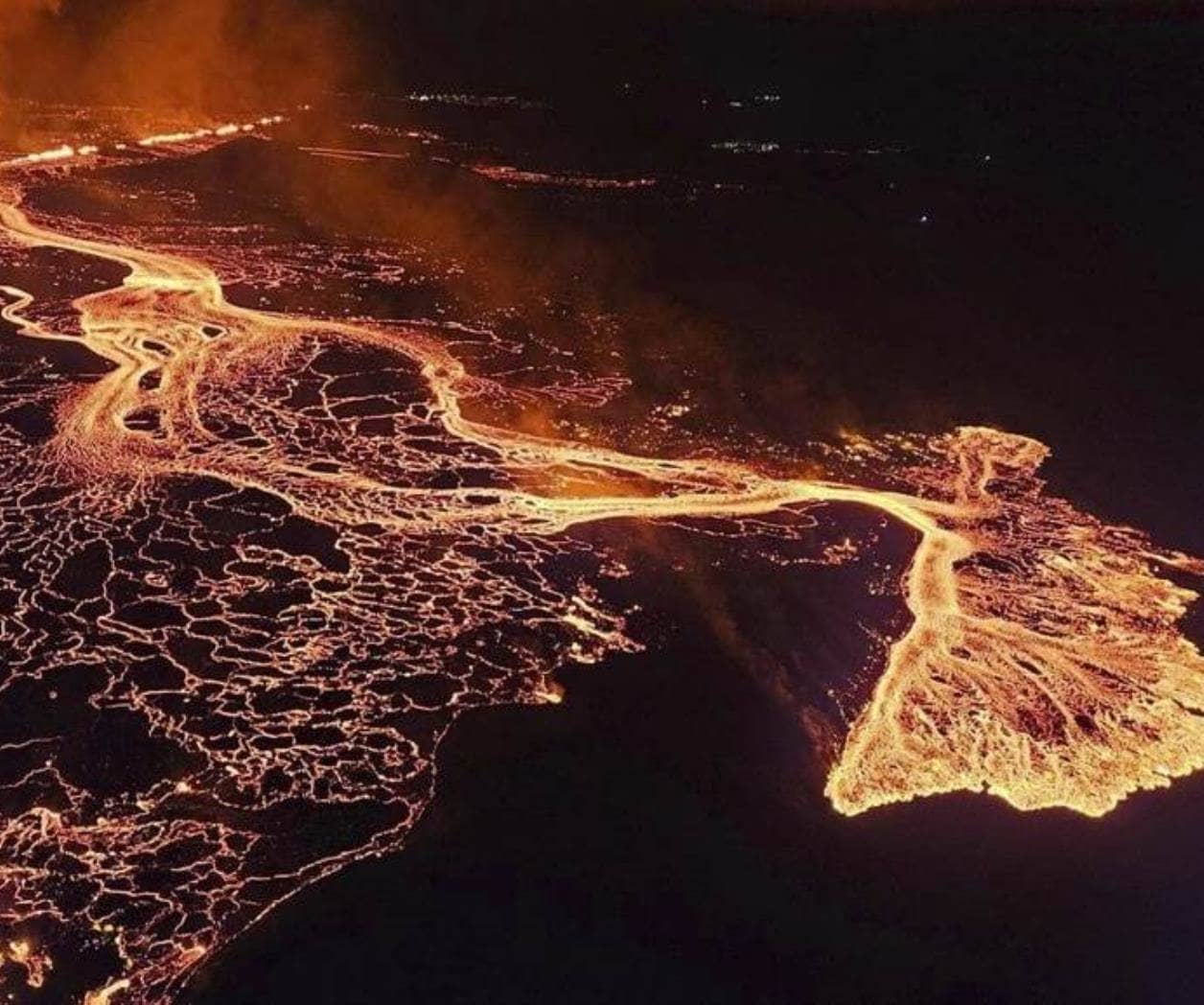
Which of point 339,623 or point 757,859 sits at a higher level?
point 339,623

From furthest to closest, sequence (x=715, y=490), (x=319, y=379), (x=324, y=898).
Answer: (x=319, y=379) → (x=715, y=490) → (x=324, y=898)

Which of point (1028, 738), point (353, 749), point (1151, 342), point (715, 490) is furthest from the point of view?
point (1151, 342)

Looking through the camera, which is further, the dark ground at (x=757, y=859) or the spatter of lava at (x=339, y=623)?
the spatter of lava at (x=339, y=623)

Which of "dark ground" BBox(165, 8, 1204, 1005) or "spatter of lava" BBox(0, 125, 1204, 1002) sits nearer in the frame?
"dark ground" BBox(165, 8, 1204, 1005)

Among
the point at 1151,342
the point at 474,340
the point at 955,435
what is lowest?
the point at 1151,342

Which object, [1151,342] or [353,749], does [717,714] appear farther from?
[1151,342]

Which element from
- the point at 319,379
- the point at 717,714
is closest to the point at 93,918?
the point at 717,714

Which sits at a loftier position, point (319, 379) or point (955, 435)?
point (319, 379)

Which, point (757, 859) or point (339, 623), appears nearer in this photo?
point (757, 859)
